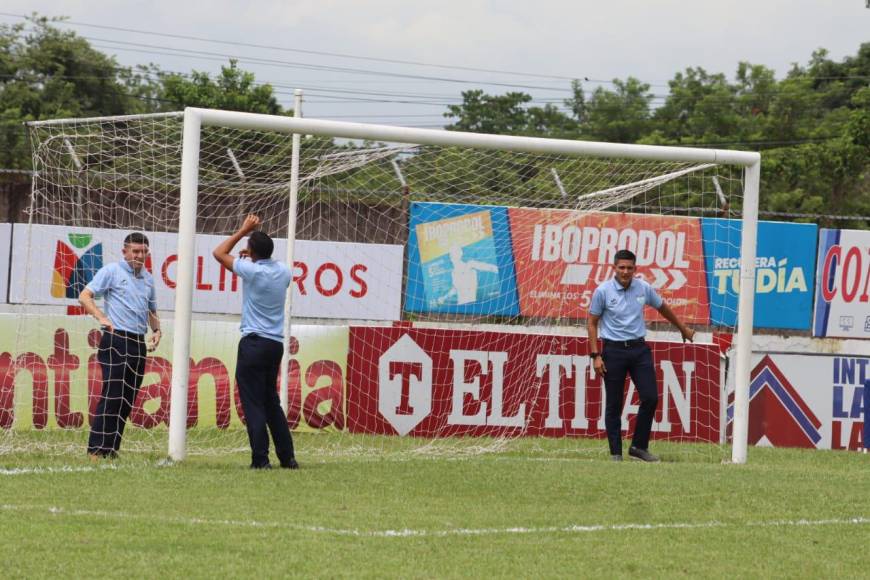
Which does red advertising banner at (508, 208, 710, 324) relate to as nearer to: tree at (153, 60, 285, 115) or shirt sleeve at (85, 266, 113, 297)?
shirt sleeve at (85, 266, 113, 297)

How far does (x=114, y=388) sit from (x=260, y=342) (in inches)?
56.5

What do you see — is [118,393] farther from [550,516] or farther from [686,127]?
[686,127]

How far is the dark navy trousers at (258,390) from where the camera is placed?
982cm

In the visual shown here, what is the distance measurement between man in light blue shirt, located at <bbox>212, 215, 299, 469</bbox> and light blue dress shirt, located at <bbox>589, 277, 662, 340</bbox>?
131 inches

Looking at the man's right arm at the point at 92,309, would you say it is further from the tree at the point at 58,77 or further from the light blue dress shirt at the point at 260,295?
the tree at the point at 58,77

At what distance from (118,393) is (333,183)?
6.56 m

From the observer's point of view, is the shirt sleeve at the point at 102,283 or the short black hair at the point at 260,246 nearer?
the short black hair at the point at 260,246

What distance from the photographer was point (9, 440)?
39.1 ft

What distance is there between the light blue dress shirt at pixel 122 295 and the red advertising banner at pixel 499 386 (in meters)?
4.51

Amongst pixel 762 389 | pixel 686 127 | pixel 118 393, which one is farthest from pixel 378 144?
pixel 686 127

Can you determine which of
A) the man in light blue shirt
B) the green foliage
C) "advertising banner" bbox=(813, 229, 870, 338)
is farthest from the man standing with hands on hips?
the green foliage

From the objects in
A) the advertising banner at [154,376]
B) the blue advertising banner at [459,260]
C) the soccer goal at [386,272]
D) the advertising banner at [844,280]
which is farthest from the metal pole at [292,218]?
the advertising banner at [844,280]

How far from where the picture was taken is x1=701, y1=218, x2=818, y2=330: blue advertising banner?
19266mm

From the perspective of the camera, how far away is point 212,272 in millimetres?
17953
